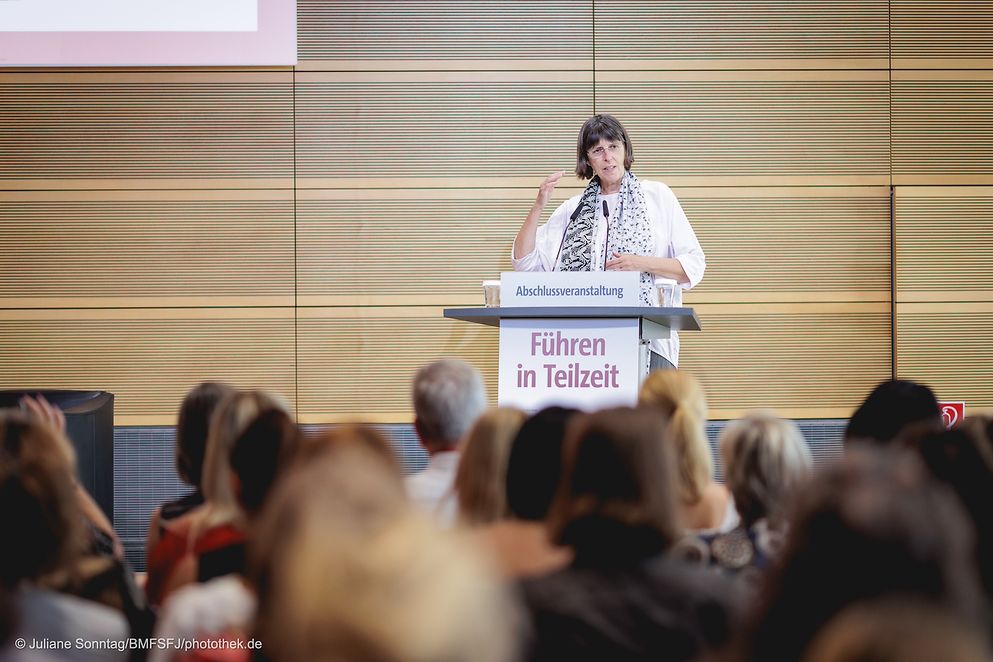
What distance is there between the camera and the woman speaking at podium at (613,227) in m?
4.63

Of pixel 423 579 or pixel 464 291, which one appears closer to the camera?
pixel 423 579

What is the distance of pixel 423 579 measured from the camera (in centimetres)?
92

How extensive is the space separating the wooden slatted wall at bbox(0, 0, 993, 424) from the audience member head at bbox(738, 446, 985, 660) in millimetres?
4857

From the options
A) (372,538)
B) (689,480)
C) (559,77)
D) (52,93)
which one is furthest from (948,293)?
(372,538)

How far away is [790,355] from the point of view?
5934 millimetres

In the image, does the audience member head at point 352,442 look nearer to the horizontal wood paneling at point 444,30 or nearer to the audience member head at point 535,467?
the audience member head at point 535,467

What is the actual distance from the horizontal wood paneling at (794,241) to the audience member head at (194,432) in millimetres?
3761

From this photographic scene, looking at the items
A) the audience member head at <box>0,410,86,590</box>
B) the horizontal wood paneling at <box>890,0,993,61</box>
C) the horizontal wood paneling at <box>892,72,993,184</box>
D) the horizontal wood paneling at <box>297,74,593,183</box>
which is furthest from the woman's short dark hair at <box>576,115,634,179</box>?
the audience member head at <box>0,410,86,590</box>

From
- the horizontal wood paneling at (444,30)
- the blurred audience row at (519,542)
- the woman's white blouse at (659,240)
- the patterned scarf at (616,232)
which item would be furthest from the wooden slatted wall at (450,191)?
the blurred audience row at (519,542)

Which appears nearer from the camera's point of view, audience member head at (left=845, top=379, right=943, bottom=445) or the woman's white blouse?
audience member head at (left=845, top=379, right=943, bottom=445)

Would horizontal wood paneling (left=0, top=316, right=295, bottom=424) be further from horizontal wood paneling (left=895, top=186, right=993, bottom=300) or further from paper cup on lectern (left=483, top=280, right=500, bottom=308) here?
horizontal wood paneling (left=895, top=186, right=993, bottom=300)

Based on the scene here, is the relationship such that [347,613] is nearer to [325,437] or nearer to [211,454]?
[325,437]

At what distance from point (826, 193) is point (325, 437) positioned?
4803 mm

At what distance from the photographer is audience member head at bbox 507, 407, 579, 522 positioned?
2051mm
